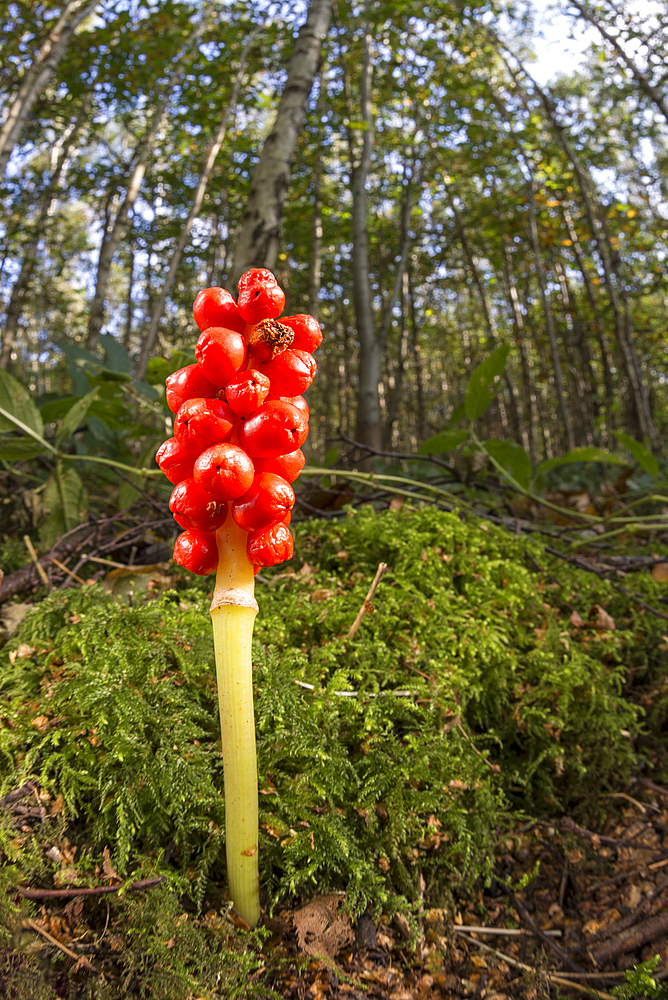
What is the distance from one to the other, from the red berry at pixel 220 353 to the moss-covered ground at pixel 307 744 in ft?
2.57

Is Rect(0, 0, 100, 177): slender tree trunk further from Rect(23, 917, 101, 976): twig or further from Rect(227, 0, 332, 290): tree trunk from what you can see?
Rect(23, 917, 101, 976): twig

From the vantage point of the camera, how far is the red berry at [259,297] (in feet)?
2.92

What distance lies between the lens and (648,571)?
8.91ft

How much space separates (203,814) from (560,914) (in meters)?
0.94

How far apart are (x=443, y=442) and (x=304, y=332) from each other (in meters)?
1.99

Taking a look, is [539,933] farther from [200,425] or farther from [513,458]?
[513,458]

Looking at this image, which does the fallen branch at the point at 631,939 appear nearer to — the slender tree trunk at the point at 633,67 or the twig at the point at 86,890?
the twig at the point at 86,890

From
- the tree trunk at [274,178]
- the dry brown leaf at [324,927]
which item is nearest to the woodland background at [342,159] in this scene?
the tree trunk at [274,178]

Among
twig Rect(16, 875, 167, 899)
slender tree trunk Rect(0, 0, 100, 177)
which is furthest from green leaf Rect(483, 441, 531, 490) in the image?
slender tree trunk Rect(0, 0, 100, 177)

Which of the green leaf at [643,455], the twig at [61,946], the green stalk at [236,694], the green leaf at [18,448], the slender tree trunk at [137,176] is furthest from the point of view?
the slender tree trunk at [137,176]

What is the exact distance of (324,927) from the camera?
1026 millimetres

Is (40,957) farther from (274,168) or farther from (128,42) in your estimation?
(128,42)

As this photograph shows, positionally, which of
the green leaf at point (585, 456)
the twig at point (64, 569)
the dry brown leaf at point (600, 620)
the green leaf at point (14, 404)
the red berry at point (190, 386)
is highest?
the green leaf at point (14, 404)

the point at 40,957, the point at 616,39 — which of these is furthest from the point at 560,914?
the point at 616,39
